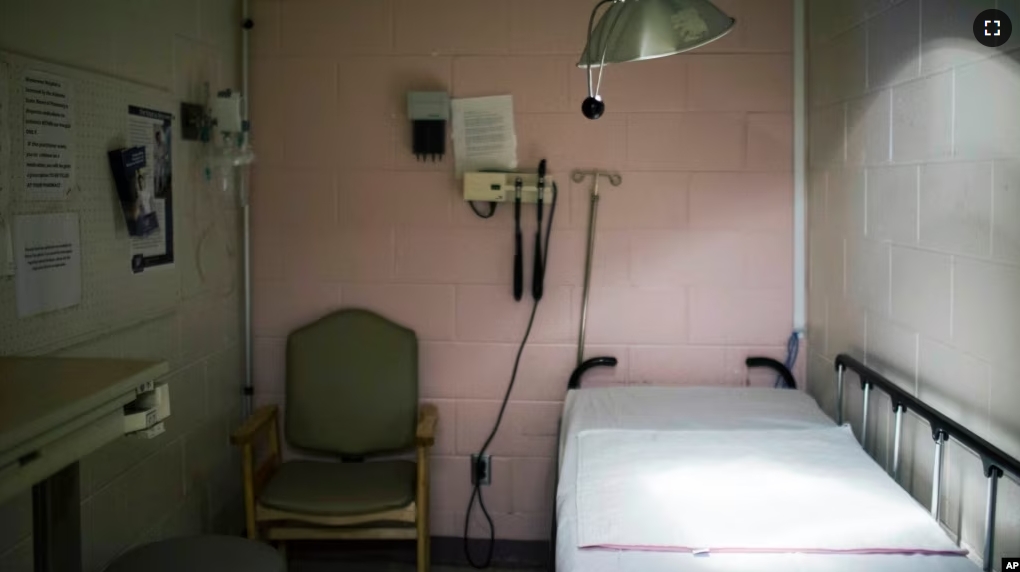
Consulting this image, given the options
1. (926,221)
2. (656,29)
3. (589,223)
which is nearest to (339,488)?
(589,223)

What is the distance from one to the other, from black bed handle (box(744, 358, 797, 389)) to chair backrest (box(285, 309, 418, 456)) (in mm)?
1235

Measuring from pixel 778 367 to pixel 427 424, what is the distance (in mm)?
1275

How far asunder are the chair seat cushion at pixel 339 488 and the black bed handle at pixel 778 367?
50.8 inches

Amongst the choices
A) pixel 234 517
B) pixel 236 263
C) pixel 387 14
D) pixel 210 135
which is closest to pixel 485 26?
pixel 387 14

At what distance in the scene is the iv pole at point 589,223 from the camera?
131 inches

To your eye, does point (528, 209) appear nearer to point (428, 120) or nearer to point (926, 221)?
point (428, 120)

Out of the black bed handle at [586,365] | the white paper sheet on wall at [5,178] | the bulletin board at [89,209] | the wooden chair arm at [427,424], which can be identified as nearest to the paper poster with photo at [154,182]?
the bulletin board at [89,209]

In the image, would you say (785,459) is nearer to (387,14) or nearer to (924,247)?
(924,247)

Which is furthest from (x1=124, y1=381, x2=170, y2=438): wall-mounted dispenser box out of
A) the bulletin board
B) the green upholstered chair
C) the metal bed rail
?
the metal bed rail

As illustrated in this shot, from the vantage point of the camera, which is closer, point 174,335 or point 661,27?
point 661,27

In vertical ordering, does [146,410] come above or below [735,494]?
above

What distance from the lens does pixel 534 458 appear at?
3451mm

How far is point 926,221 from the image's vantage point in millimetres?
2285

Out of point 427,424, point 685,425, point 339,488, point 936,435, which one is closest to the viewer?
point 936,435
